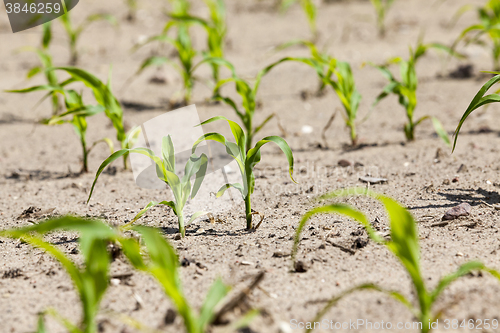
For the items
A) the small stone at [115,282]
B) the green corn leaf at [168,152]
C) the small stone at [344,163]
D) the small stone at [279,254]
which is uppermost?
the green corn leaf at [168,152]

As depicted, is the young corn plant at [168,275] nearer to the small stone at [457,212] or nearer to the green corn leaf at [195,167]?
the green corn leaf at [195,167]

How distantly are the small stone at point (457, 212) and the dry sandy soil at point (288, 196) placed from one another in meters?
0.03

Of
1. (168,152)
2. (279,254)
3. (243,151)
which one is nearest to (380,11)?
(243,151)

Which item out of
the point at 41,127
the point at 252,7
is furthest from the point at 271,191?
the point at 252,7

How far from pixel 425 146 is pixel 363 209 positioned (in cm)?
106

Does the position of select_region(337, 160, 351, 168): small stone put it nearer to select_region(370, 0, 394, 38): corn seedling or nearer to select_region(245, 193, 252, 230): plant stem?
select_region(245, 193, 252, 230): plant stem

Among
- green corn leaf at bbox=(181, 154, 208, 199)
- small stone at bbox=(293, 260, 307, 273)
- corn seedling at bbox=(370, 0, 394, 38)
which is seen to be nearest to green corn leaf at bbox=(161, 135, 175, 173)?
green corn leaf at bbox=(181, 154, 208, 199)

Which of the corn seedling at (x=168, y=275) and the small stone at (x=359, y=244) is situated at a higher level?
the corn seedling at (x=168, y=275)

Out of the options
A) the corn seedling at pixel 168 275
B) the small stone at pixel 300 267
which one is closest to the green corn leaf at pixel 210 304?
the corn seedling at pixel 168 275

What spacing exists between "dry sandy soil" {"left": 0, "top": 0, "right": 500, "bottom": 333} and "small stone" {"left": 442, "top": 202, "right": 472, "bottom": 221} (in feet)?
0.08

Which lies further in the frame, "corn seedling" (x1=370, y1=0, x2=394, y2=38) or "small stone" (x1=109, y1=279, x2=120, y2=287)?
"corn seedling" (x1=370, y1=0, x2=394, y2=38)

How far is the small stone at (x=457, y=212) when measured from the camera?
1974mm

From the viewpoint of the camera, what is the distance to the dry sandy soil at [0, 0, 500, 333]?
59.6 inches

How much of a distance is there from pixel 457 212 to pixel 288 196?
0.76 metres
